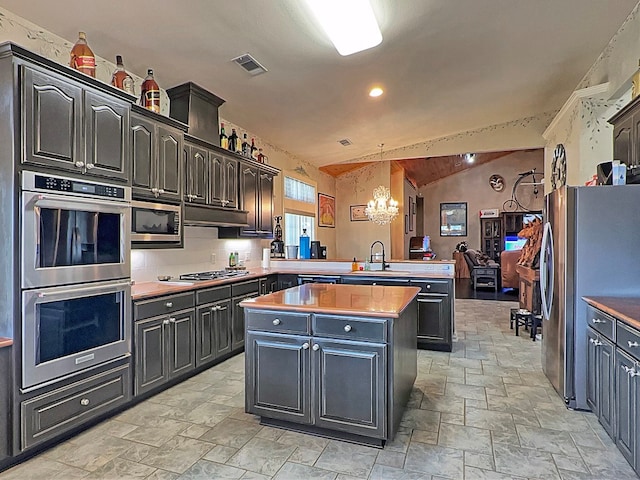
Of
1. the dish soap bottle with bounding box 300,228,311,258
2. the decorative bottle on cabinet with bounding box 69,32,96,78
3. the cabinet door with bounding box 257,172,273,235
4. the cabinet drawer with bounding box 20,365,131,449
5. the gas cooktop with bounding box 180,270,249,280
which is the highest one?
the decorative bottle on cabinet with bounding box 69,32,96,78

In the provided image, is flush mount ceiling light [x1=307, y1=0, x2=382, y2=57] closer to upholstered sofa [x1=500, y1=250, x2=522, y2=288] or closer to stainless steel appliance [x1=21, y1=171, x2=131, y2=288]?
stainless steel appliance [x1=21, y1=171, x2=131, y2=288]

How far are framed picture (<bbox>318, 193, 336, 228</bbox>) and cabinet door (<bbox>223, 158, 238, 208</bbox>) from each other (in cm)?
391

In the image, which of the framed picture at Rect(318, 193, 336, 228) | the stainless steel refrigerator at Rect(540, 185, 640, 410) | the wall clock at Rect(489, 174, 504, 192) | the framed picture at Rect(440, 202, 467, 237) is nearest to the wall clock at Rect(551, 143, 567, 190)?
the stainless steel refrigerator at Rect(540, 185, 640, 410)

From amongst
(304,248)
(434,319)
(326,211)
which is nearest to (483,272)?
(326,211)

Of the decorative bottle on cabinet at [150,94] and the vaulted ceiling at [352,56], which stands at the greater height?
the vaulted ceiling at [352,56]

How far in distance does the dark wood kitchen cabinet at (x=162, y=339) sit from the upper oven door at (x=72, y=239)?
426mm

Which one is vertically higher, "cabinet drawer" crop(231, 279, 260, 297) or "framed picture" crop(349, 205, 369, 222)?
"framed picture" crop(349, 205, 369, 222)

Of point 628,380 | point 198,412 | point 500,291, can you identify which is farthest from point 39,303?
point 500,291

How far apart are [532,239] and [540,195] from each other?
25.5 ft

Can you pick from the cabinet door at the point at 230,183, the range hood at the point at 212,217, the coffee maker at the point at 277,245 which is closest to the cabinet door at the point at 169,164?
the range hood at the point at 212,217

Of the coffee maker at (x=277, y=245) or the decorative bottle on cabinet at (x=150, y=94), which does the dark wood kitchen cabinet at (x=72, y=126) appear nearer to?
the decorative bottle on cabinet at (x=150, y=94)

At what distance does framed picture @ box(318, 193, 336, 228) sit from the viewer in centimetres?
830

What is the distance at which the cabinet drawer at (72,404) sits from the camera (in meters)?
2.15

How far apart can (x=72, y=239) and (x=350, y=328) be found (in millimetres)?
1790
